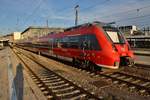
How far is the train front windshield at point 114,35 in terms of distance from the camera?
15.0 metres

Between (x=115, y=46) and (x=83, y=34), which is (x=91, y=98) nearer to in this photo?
(x=115, y=46)

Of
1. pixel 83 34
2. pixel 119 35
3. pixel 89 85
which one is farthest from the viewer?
pixel 83 34

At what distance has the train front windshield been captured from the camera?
14973 mm

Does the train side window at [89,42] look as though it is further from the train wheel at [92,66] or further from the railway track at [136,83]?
the railway track at [136,83]

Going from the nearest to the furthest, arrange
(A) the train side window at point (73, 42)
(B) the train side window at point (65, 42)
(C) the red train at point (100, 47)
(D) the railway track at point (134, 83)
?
(D) the railway track at point (134, 83) → (C) the red train at point (100, 47) → (A) the train side window at point (73, 42) → (B) the train side window at point (65, 42)

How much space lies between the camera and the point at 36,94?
32.2 feet

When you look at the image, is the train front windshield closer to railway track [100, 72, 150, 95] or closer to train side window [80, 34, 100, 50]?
train side window [80, 34, 100, 50]

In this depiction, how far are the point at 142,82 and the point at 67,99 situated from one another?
4.30m

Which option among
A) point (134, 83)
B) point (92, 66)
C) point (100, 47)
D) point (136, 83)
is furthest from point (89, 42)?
point (134, 83)

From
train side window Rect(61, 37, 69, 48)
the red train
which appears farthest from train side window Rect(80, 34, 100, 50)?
train side window Rect(61, 37, 69, 48)

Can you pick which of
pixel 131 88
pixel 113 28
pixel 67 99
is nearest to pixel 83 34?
pixel 113 28

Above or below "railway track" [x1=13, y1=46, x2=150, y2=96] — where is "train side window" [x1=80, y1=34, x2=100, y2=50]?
above

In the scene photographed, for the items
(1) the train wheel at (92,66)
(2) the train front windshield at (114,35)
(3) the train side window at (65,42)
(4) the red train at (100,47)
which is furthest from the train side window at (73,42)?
(2) the train front windshield at (114,35)

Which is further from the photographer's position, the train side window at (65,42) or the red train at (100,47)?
the train side window at (65,42)
